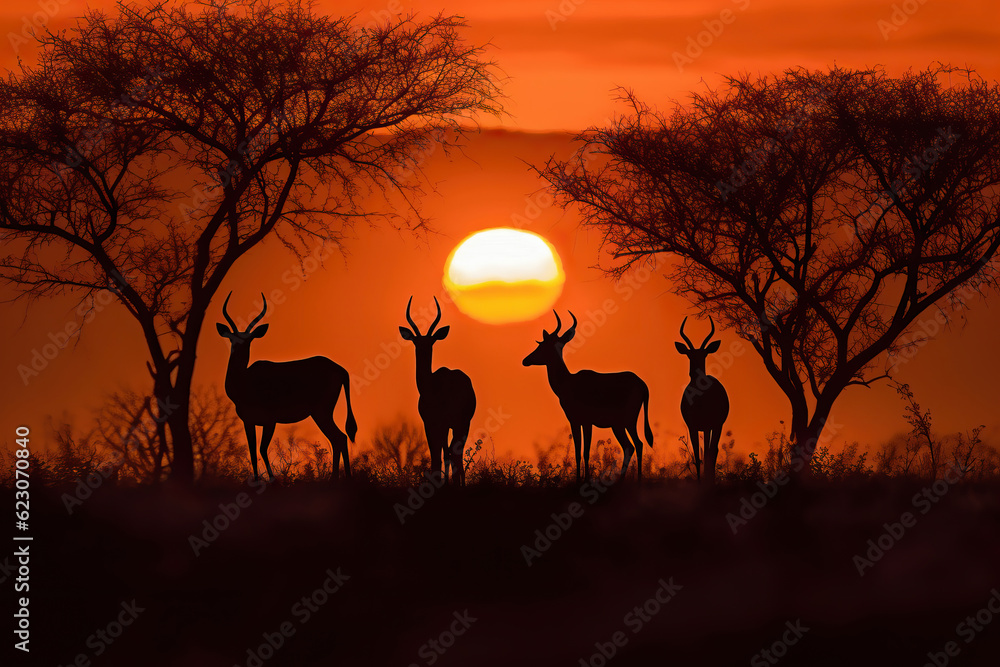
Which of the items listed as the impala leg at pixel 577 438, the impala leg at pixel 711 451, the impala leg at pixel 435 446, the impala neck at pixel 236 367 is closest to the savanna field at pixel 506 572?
the impala leg at pixel 435 446

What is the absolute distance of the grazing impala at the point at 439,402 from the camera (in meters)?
16.1

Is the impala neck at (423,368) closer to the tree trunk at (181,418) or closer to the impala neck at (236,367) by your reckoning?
the impala neck at (236,367)

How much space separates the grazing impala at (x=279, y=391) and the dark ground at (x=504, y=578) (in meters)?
0.86

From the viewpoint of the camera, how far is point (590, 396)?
16.6 metres

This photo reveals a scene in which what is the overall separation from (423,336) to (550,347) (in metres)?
1.98

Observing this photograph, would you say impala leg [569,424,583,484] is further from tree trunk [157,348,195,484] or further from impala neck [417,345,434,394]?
tree trunk [157,348,195,484]

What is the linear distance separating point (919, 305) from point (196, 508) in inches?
493

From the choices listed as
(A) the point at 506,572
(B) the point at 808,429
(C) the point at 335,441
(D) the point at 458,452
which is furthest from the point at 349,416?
(B) the point at 808,429

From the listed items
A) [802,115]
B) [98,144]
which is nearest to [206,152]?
[98,144]

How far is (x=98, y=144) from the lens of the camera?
1894 cm

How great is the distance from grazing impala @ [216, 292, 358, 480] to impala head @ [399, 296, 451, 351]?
1.10 metres

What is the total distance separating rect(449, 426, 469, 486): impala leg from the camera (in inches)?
639

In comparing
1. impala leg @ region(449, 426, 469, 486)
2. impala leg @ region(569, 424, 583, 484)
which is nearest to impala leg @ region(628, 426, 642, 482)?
impala leg @ region(569, 424, 583, 484)

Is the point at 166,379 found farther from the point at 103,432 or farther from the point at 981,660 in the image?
the point at 981,660
